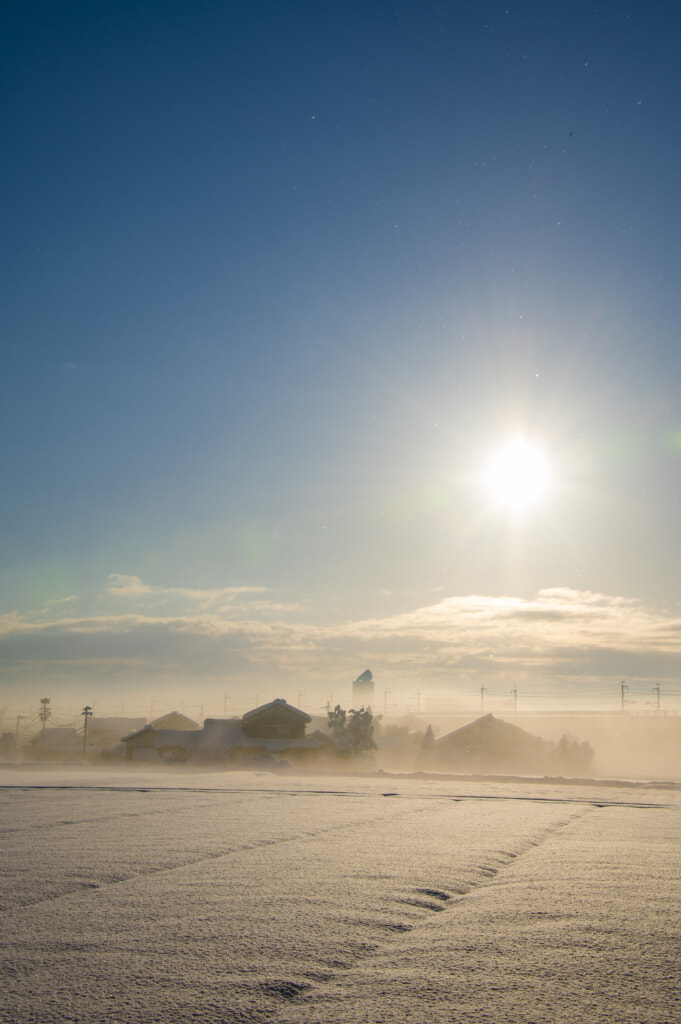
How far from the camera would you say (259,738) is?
4800 cm

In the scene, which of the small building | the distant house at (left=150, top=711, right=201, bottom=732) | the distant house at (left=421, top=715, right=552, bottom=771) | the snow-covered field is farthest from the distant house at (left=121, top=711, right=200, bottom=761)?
the snow-covered field

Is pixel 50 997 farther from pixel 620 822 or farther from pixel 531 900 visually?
pixel 620 822

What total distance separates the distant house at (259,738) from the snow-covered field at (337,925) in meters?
40.5

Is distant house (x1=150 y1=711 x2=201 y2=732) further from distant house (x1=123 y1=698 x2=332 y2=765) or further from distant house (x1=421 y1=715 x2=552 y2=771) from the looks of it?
distant house (x1=421 y1=715 x2=552 y2=771)

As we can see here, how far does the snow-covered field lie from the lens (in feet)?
10.00

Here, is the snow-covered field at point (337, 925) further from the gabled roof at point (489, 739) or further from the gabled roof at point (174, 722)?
the gabled roof at point (174, 722)

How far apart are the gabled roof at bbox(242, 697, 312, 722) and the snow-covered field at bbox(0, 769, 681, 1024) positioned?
1605 inches

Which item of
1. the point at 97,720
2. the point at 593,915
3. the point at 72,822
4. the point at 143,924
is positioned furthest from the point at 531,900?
the point at 97,720

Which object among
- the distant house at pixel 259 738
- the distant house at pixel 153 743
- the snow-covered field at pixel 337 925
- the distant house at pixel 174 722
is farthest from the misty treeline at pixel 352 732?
the snow-covered field at pixel 337 925

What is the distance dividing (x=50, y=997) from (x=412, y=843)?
16.7ft

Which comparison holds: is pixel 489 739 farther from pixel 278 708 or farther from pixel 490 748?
pixel 278 708

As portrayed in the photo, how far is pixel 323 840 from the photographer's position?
25.3 feet

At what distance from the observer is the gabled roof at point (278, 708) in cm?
4841

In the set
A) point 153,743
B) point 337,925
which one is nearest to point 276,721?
point 153,743
